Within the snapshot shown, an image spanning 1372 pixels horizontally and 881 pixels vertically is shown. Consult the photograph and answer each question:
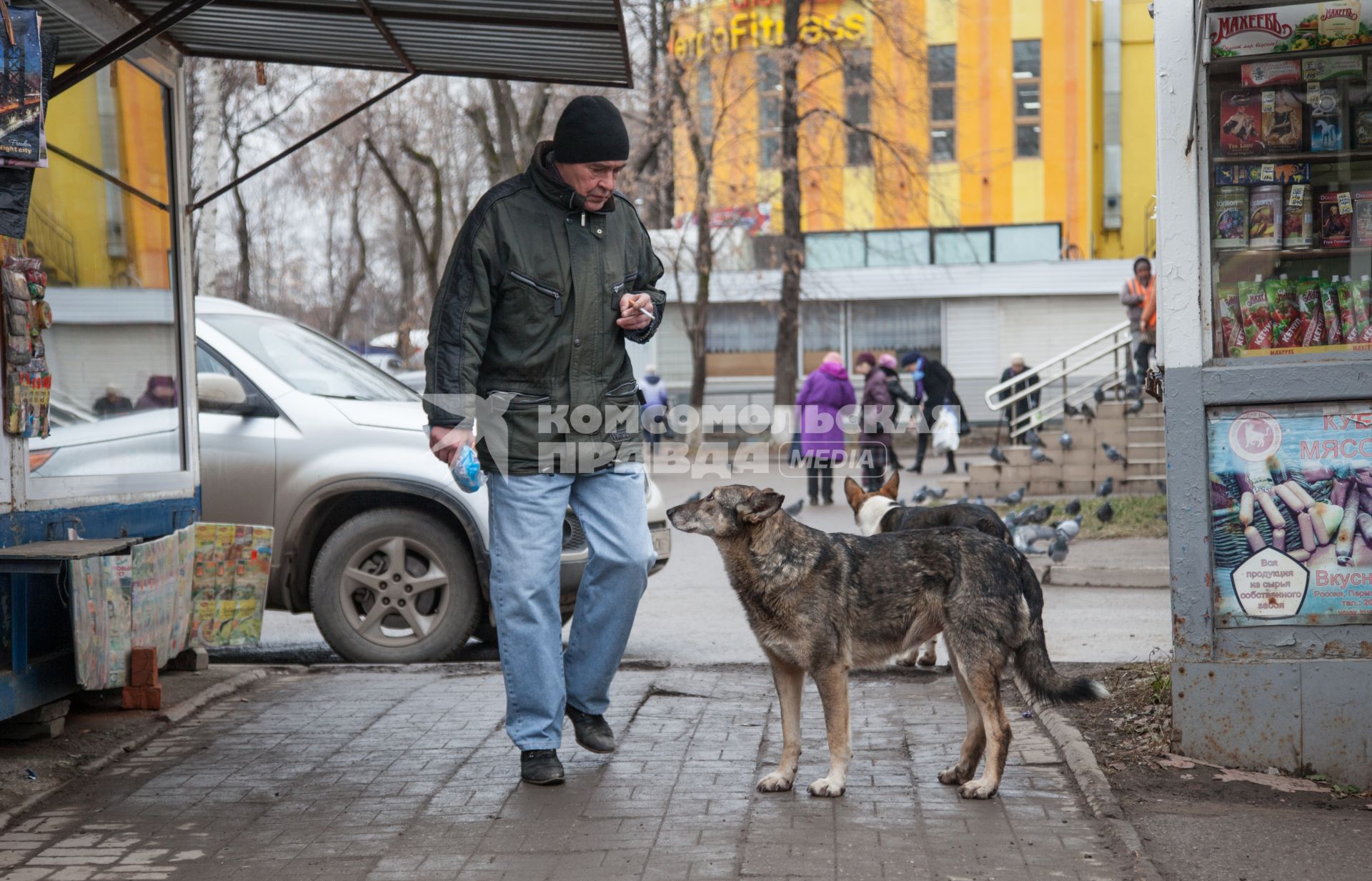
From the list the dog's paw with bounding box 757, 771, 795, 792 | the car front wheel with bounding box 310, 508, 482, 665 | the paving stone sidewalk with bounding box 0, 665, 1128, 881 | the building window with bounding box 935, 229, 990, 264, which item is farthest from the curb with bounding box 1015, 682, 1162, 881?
the building window with bounding box 935, 229, 990, 264

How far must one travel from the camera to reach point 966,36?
38.2 meters

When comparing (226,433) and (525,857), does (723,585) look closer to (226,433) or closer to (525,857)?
(226,433)

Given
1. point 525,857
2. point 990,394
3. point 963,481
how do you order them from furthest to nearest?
point 990,394 < point 963,481 < point 525,857

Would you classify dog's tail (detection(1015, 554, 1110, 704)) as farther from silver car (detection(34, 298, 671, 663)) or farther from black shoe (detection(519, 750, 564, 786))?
silver car (detection(34, 298, 671, 663))

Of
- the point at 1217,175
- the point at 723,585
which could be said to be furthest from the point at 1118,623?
the point at 1217,175

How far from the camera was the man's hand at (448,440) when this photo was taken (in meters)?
4.46

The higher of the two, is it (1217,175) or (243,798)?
(1217,175)

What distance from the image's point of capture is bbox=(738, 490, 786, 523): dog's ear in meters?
4.56

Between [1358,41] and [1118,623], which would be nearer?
[1358,41]

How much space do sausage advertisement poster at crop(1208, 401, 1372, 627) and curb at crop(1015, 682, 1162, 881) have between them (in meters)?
0.67

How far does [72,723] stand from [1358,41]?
18.2 ft

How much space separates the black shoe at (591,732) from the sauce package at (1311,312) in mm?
2773

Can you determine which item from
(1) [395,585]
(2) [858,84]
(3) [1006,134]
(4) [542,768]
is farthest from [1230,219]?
(3) [1006,134]

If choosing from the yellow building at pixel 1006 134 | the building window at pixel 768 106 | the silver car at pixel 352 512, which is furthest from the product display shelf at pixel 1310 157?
the yellow building at pixel 1006 134
